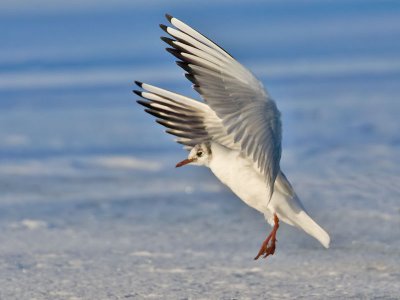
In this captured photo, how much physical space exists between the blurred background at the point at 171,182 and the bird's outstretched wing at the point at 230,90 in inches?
35.0

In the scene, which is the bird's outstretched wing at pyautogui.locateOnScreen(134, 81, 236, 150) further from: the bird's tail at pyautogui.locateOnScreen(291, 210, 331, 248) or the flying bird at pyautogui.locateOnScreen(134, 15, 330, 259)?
the bird's tail at pyautogui.locateOnScreen(291, 210, 331, 248)

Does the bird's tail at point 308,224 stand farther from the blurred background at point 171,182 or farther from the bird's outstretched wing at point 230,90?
the bird's outstretched wing at point 230,90

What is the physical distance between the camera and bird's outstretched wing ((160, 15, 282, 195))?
4633 millimetres

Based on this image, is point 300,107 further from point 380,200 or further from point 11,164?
point 380,200

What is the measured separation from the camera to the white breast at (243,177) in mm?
4949

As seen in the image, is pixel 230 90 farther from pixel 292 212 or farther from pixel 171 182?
pixel 171 182

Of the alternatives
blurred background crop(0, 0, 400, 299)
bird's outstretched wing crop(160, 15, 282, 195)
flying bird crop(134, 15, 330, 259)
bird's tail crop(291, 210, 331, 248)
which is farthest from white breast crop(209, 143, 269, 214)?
blurred background crop(0, 0, 400, 299)

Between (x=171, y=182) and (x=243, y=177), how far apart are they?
3.25 metres

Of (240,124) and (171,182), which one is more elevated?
(171,182)

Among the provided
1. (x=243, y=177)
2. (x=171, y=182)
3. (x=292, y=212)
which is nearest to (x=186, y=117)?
(x=243, y=177)

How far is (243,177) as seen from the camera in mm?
4973

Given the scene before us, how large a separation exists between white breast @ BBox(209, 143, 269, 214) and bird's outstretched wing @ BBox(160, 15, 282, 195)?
31 cm

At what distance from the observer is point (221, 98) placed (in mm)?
4652

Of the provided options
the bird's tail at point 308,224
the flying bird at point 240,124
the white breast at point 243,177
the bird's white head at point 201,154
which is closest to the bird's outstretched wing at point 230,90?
the flying bird at point 240,124
